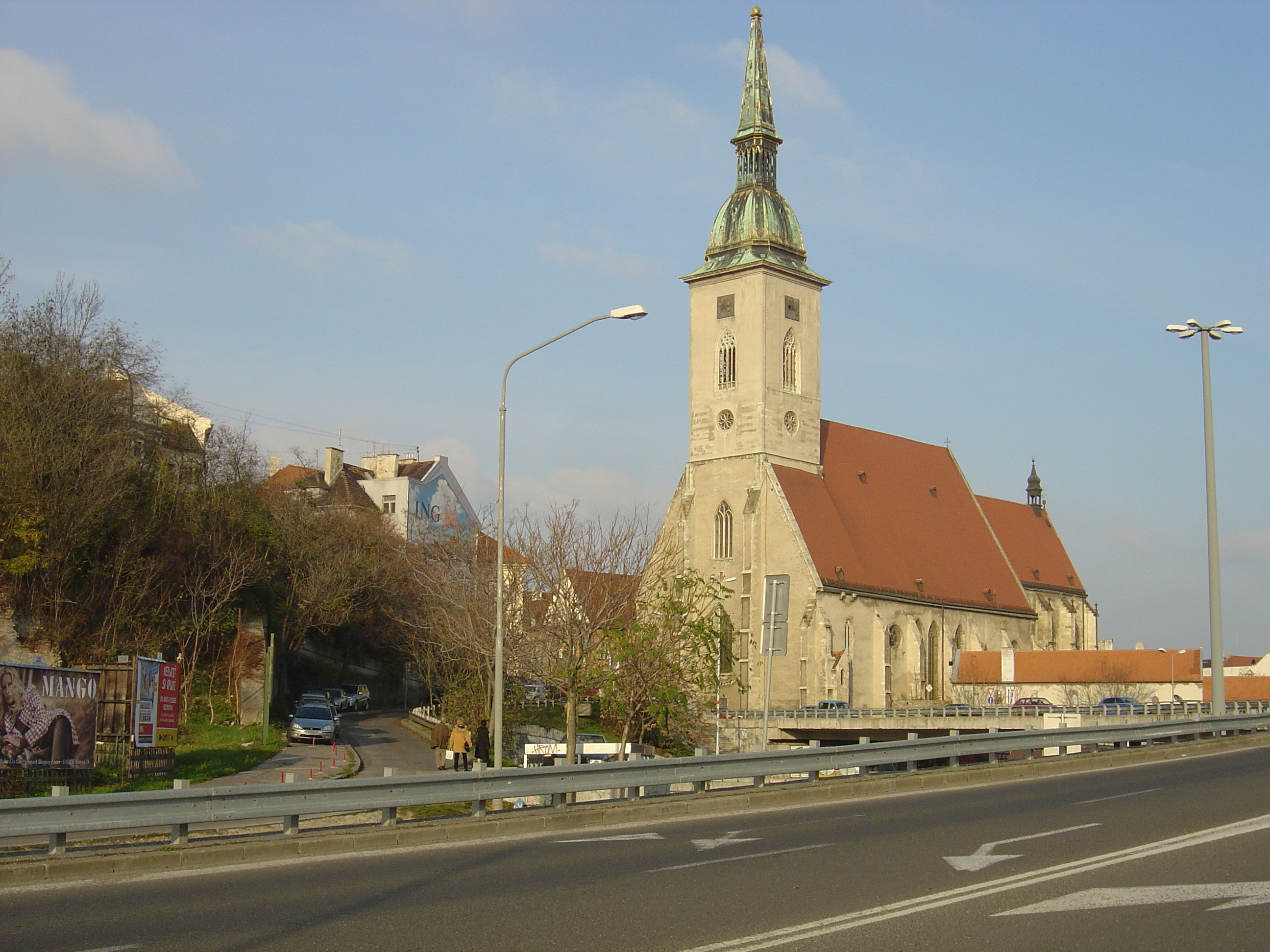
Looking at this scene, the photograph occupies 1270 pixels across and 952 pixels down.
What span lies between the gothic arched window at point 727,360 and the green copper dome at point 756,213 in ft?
11.9

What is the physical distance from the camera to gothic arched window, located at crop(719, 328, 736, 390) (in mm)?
72312

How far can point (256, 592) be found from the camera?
164ft

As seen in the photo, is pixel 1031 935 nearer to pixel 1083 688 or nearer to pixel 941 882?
pixel 941 882

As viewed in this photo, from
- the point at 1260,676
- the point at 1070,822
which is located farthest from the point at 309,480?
the point at 1070,822

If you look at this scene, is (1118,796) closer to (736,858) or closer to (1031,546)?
(736,858)

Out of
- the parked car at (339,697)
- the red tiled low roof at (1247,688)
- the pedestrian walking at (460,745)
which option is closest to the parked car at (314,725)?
the parked car at (339,697)

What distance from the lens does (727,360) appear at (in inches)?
2862

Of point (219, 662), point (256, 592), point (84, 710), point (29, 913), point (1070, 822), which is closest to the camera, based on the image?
point (29, 913)

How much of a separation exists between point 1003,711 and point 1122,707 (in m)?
5.09

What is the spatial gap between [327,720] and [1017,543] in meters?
56.3

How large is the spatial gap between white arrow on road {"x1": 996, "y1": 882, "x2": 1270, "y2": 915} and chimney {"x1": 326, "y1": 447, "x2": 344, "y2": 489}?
79.5 meters

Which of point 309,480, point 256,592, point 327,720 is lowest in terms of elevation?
point 327,720

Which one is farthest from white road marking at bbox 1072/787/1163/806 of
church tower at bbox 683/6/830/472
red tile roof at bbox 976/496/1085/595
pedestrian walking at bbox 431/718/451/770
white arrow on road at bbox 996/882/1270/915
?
red tile roof at bbox 976/496/1085/595

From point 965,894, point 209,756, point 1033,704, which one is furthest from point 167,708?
point 1033,704
